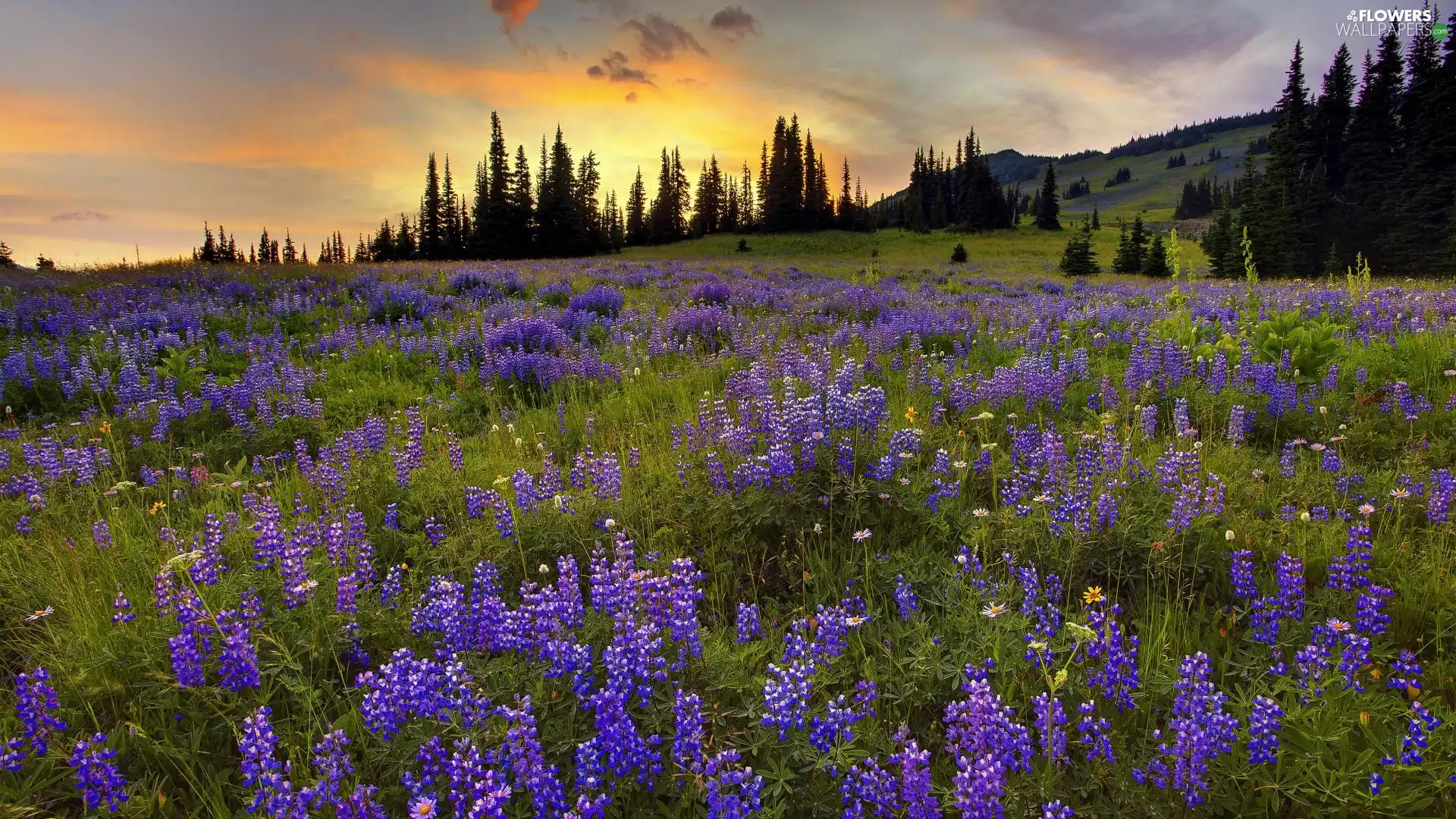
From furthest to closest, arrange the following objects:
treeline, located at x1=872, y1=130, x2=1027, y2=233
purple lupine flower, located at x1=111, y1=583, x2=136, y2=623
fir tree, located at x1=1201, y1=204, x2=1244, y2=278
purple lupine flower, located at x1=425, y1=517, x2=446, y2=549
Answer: treeline, located at x1=872, y1=130, x2=1027, y2=233 → fir tree, located at x1=1201, y1=204, x2=1244, y2=278 → purple lupine flower, located at x1=425, y1=517, x2=446, y2=549 → purple lupine flower, located at x1=111, y1=583, x2=136, y2=623

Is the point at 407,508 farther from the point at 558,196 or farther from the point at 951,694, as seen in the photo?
the point at 558,196

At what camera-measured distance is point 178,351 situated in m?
9.18

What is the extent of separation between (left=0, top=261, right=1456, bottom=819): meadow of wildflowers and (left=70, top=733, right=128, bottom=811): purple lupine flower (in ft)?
0.07

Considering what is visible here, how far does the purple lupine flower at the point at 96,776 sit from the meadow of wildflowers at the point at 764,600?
0.9 inches

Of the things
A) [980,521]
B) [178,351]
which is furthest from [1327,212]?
[178,351]

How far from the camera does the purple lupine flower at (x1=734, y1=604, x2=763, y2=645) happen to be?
3076mm

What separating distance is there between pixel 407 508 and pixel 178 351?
7290 millimetres

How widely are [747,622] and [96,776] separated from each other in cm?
244

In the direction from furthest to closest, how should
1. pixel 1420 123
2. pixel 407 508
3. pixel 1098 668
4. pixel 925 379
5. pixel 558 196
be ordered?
pixel 558 196, pixel 1420 123, pixel 925 379, pixel 407 508, pixel 1098 668

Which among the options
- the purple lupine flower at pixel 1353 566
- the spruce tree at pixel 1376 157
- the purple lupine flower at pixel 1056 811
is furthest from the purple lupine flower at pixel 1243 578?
the spruce tree at pixel 1376 157

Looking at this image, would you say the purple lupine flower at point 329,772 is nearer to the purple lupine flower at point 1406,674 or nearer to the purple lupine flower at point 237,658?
the purple lupine flower at point 237,658

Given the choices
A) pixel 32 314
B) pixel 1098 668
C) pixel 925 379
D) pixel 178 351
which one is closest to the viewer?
pixel 1098 668

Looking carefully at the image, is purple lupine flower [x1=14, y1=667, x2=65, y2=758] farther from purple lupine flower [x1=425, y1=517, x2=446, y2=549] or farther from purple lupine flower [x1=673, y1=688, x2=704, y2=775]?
purple lupine flower [x1=673, y1=688, x2=704, y2=775]

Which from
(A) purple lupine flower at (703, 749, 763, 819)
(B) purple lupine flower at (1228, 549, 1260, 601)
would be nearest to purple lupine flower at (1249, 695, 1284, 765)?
(B) purple lupine flower at (1228, 549, 1260, 601)
